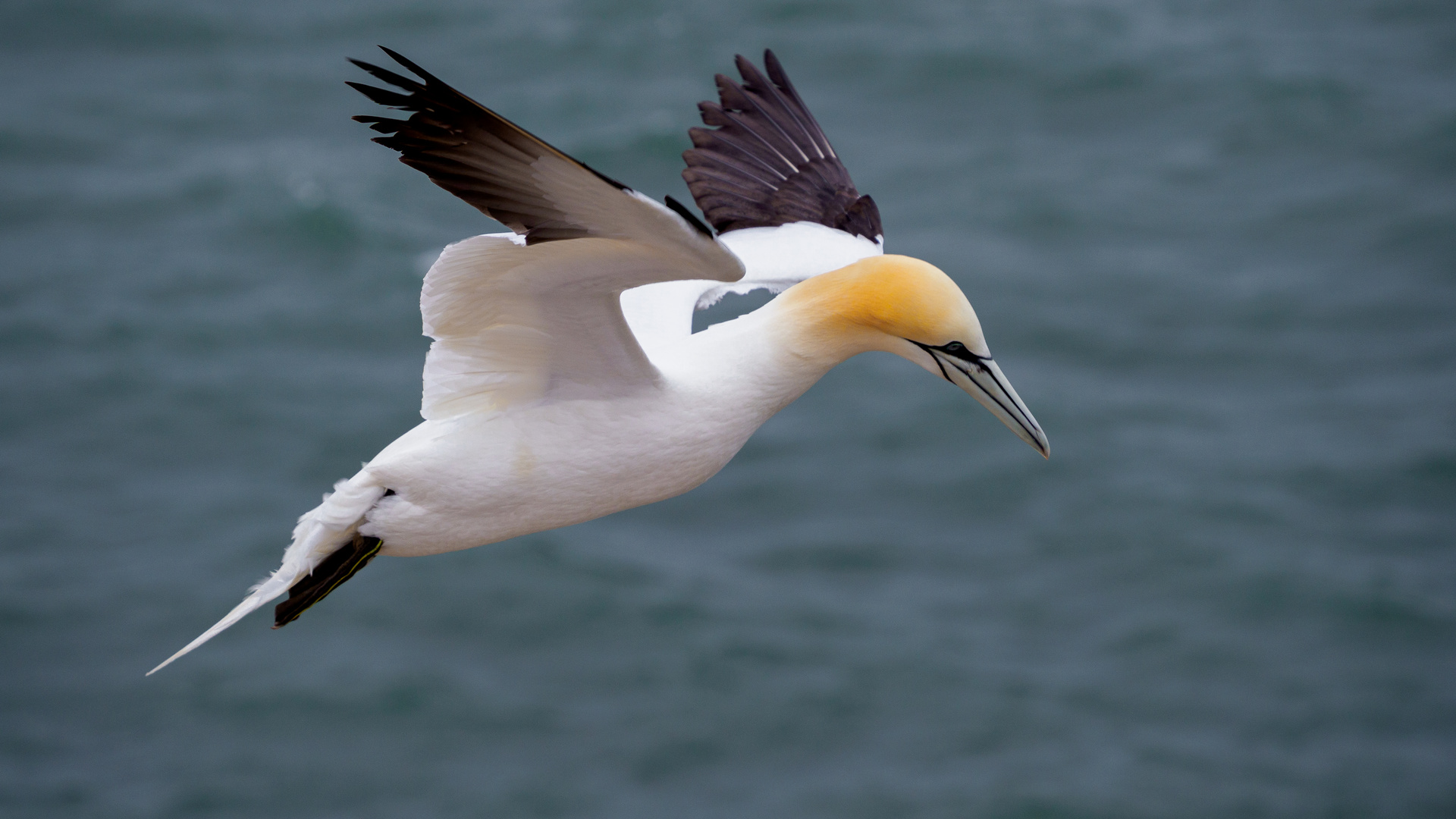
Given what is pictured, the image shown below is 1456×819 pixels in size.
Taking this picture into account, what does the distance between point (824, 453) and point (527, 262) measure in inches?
747

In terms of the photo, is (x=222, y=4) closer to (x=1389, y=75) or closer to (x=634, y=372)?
(x=1389, y=75)

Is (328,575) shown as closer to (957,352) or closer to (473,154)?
(473,154)

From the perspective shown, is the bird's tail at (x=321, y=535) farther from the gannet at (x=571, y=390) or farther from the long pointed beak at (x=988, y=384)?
the long pointed beak at (x=988, y=384)

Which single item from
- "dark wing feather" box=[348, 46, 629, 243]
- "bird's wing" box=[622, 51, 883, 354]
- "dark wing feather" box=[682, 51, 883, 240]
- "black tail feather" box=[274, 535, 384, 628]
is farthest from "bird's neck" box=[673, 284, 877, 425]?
"dark wing feather" box=[682, 51, 883, 240]

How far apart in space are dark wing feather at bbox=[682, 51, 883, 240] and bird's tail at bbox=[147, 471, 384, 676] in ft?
7.88

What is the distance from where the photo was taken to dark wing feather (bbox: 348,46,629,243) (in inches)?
214

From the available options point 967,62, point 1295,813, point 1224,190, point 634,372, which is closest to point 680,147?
point 967,62

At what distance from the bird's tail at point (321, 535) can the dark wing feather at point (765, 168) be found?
94.6 inches

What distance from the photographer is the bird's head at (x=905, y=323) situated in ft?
21.7

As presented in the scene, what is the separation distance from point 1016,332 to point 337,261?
397 inches

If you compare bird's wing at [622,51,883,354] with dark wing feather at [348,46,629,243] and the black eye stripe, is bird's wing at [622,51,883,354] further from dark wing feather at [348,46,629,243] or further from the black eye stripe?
dark wing feather at [348,46,629,243]

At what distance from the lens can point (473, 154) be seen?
18.2 ft

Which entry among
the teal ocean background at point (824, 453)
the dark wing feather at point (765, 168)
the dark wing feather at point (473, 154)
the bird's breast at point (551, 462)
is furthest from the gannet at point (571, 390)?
the teal ocean background at point (824, 453)

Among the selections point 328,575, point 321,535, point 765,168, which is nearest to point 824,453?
point 765,168
